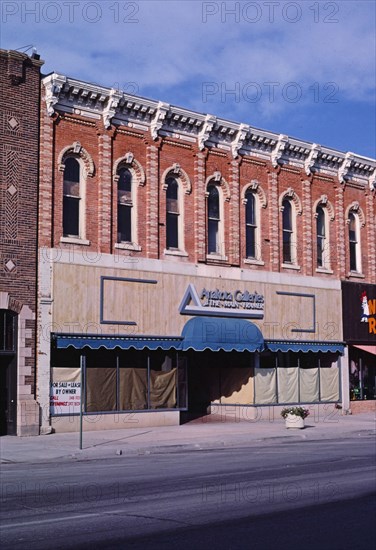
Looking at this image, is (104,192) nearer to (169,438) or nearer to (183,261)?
(183,261)

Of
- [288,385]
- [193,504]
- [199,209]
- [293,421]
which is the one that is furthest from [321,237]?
[193,504]

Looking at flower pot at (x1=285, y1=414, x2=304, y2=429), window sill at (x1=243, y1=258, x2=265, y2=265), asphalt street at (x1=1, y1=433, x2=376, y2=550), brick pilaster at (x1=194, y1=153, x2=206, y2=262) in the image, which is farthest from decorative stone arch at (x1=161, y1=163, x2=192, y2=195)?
asphalt street at (x1=1, y1=433, x2=376, y2=550)

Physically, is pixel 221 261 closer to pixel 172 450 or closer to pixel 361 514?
pixel 172 450

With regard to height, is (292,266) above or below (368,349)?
above

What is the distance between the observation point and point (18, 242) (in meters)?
25.5

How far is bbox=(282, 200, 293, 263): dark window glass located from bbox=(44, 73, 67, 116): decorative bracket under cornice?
12250mm

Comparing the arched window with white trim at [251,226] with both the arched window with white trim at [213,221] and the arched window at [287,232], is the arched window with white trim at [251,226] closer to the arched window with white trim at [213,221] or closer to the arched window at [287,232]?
the arched window with white trim at [213,221]

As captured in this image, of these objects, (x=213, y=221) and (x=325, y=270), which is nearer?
(x=213, y=221)

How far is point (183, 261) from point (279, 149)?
24.5 feet

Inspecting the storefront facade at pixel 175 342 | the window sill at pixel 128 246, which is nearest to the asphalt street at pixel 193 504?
the storefront facade at pixel 175 342

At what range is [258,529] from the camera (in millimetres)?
9703

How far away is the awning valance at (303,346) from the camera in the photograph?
107 feet

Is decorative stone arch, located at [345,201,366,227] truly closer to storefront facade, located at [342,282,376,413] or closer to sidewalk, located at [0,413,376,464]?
storefront facade, located at [342,282,376,413]

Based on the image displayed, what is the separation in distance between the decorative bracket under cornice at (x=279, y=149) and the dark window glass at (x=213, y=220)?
3489mm
